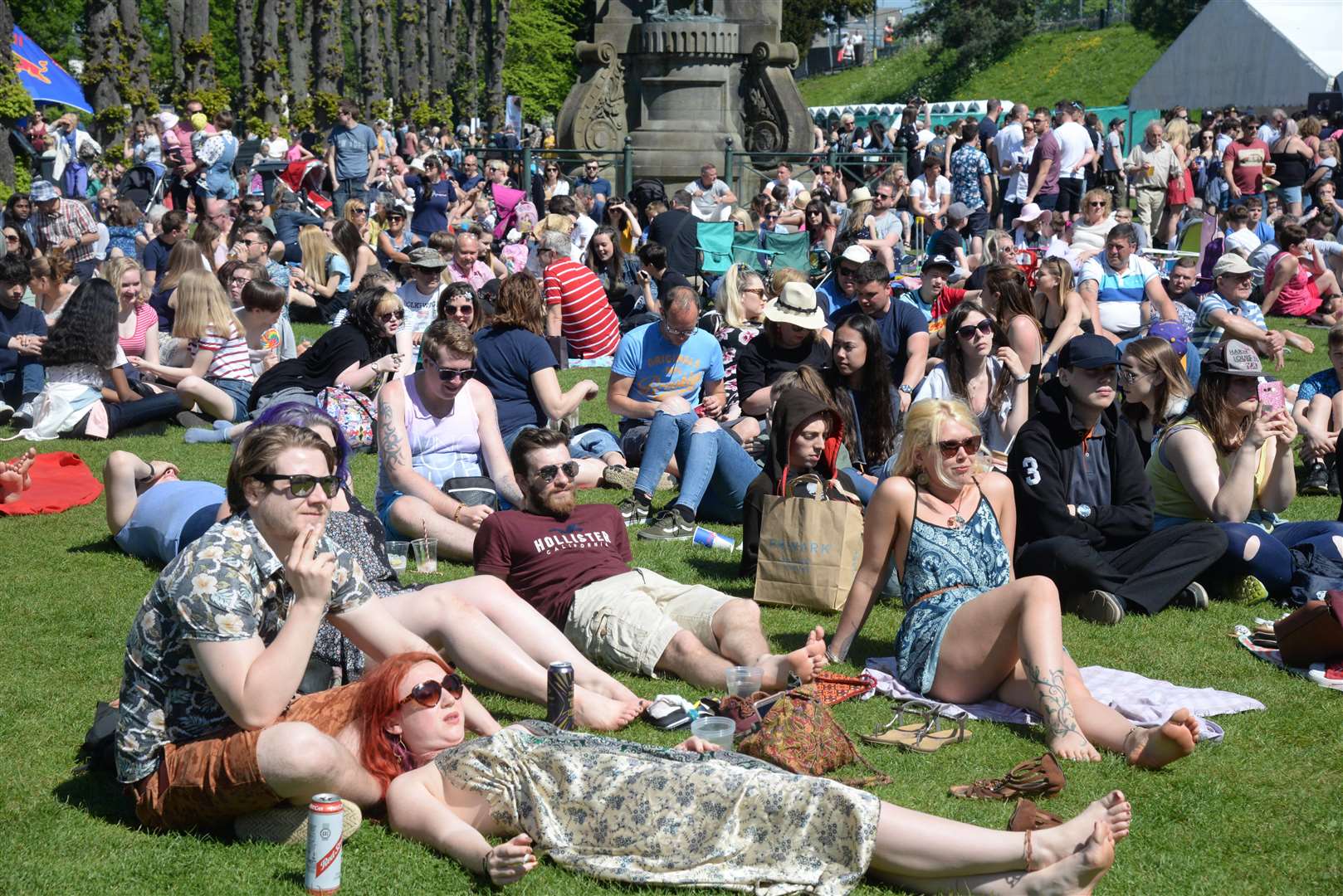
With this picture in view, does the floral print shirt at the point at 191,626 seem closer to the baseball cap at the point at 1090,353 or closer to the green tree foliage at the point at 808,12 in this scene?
the baseball cap at the point at 1090,353

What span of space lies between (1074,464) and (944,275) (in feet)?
21.7

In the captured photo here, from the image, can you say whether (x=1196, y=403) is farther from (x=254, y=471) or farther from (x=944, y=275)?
(x=944, y=275)

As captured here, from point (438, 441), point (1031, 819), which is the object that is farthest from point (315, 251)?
point (1031, 819)

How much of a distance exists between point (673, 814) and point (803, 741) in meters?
0.95

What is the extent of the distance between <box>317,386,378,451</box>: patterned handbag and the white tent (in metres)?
36.0

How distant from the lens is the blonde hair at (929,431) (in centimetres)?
580

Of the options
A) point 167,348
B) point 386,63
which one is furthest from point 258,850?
point 386,63

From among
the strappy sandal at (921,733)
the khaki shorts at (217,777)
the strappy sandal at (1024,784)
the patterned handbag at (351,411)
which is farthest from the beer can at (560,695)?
the patterned handbag at (351,411)

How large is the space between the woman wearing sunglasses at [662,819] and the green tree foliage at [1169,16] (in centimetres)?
5987

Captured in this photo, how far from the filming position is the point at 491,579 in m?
5.70

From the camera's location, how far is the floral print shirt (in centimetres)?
411

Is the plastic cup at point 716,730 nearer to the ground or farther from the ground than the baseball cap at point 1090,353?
nearer to the ground

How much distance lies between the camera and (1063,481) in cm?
709

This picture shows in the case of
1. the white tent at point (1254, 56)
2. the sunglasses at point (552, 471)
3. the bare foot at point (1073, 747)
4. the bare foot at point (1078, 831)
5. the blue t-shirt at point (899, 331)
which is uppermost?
the white tent at point (1254, 56)
